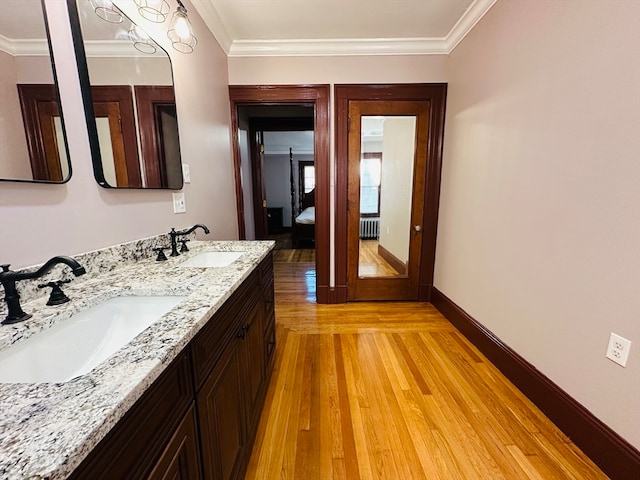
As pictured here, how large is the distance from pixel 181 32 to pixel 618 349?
272 cm

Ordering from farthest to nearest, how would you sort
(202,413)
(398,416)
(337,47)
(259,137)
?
(259,137) < (337,47) < (398,416) < (202,413)

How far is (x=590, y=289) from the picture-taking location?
4.20ft

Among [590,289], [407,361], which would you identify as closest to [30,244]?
[407,361]

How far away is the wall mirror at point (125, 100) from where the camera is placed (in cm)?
109

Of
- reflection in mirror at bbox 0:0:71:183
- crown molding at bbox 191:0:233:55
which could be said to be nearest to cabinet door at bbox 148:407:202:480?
reflection in mirror at bbox 0:0:71:183

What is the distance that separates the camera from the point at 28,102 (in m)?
0.86

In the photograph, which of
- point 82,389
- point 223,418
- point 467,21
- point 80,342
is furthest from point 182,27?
point 467,21

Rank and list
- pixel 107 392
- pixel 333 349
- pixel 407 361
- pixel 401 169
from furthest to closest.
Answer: pixel 401 169, pixel 333 349, pixel 407 361, pixel 107 392

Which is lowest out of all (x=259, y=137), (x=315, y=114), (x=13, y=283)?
(x=13, y=283)

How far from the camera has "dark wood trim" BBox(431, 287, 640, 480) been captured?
45.5 inches

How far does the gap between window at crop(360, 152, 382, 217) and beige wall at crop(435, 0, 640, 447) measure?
91 centimetres

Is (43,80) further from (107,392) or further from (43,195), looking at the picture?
(107,392)

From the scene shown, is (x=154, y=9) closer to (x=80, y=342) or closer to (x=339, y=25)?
(x=339, y=25)

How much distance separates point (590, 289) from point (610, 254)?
197 millimetres
